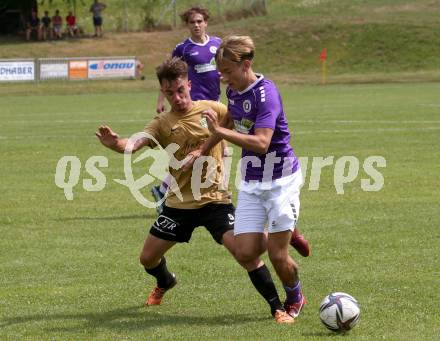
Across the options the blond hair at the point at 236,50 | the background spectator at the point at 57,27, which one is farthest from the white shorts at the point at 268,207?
the background spectator at the point at 57,27

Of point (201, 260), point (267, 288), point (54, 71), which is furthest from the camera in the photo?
point (54, 71)

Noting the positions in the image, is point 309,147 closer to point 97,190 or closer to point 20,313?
point 97,190

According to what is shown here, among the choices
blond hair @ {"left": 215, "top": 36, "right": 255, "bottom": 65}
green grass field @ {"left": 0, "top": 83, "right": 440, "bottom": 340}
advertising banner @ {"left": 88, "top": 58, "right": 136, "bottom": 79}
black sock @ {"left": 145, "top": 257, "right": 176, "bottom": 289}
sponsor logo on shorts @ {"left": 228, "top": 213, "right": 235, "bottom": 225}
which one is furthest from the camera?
advertising banner @ {"left": 88, "top": 58, "right": 136, "bottom": 79}

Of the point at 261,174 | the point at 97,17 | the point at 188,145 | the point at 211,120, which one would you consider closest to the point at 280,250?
the point at 261,174

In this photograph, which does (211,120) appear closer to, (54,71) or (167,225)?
(167,225)

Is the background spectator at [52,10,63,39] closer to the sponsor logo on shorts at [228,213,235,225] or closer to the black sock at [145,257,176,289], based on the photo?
the black sock at [145,257,176,289]

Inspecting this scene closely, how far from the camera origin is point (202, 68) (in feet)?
42.2

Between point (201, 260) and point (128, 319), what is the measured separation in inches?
91.0

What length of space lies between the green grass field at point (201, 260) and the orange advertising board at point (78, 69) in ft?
81.1

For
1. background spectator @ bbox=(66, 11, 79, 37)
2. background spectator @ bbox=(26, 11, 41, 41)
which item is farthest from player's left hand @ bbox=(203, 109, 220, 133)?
background spectator @ bbox=(66, 11, 79, 37)

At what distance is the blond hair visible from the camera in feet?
23.6

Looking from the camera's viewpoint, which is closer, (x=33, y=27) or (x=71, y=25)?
(x=33, y=27)

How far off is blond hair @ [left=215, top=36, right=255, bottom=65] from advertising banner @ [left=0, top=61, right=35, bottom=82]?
124 feet

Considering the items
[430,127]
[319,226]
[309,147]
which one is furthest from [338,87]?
[319,226]
